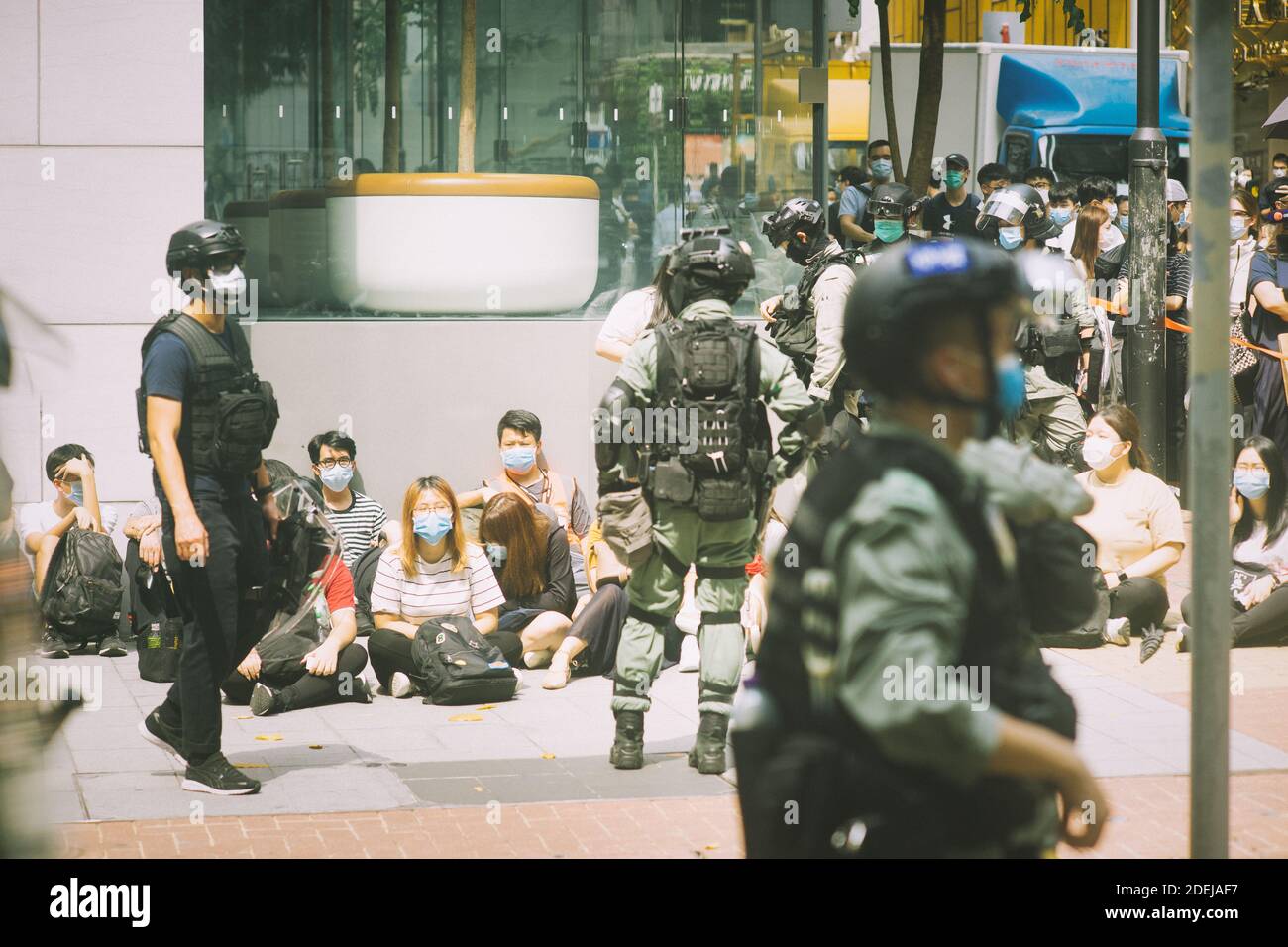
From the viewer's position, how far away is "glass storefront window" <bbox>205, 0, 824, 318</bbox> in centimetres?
1092

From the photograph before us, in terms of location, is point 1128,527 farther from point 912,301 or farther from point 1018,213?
point 912,301

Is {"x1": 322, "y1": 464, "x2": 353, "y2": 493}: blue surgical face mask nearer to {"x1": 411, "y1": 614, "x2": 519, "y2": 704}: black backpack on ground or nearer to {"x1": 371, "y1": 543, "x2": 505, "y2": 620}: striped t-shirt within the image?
{"x1": 371, "y1": 543, "x2": 505, "y2": 620}: striped t-shirt

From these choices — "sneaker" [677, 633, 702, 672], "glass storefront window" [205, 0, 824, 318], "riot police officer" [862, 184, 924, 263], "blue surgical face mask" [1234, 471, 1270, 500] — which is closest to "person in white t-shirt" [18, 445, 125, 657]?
"glass storefront window" [205, 0, 824, 318]

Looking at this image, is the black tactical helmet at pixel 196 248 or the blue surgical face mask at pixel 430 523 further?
the blue surgical face mask at pixel 430 523

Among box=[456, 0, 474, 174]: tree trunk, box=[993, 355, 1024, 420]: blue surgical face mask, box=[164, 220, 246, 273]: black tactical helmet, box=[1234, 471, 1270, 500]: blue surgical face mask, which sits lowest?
box=[1234, 471, 1270, 500]: blue surgical face mask

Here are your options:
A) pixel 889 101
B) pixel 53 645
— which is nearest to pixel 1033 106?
pixel 889 101

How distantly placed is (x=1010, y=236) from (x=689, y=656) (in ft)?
14.2

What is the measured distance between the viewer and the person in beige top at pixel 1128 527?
9.03 metres

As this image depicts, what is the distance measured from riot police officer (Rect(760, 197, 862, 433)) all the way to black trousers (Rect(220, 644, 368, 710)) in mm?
2684

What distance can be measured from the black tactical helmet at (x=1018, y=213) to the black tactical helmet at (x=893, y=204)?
1488mm

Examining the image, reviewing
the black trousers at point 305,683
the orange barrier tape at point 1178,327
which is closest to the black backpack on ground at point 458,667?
the black trousers at point 305,683

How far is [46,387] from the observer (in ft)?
28.8

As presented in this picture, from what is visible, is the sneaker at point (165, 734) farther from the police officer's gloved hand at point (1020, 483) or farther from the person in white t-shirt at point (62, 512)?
the police officer's gloved hand at point (1020, 483)

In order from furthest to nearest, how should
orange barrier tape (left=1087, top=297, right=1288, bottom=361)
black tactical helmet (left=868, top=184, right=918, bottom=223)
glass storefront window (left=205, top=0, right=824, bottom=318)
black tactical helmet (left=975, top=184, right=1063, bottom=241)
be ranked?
black tactical helmet (left=975, top=184, right=1063, bottom=241), orange barrier tape (left=1087, top=297, right=1288, bottom=361), glass storefront window (left=205, top=0, right=824, bottom=318), black tactical helmet (left=868, top=184, right=918, bottom=223)
